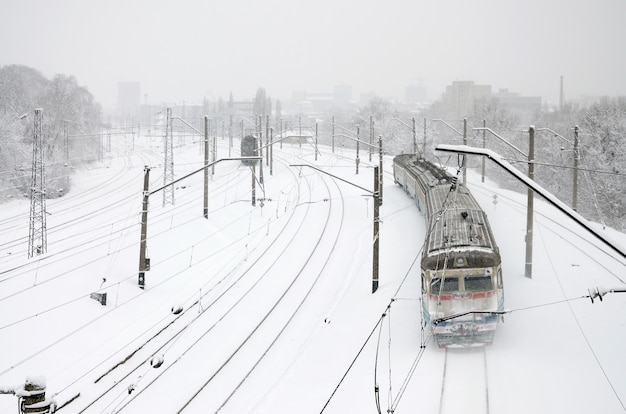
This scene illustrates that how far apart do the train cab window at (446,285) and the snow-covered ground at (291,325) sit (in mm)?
2006

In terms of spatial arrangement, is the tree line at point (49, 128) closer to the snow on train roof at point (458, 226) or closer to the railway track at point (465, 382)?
the snow on train roof at point (458, 226)

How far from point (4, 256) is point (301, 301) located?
55.5ft

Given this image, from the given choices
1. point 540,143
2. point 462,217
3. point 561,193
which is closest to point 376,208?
point 462,217

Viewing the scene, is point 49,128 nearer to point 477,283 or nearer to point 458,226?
point 458,226

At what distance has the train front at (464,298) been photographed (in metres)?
19.2

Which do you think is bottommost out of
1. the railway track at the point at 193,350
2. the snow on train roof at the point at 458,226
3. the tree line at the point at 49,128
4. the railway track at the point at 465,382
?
the railway track at the point at 193,350

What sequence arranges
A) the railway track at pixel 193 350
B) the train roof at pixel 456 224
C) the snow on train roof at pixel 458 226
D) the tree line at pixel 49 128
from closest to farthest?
the railway track at pixel 193 350 < the train roof at pixel 456 224 < the snow on train roof at pixel 458 226 < the tree line at pixel 49 128

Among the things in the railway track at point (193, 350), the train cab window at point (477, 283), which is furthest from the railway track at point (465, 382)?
the railway track at point (193, 350)

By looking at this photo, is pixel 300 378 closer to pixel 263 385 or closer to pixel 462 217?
pixel 263 385

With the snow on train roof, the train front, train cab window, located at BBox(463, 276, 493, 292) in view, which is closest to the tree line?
the snow on train roof

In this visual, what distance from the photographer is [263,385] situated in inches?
728

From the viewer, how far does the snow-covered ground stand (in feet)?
56.7

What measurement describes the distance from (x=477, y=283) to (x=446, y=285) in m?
0.96

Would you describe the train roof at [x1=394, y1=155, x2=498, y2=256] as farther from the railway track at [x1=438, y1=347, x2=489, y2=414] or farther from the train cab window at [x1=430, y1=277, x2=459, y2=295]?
the railway track at [x1=438, y1=347, x2=489, y2=414]
